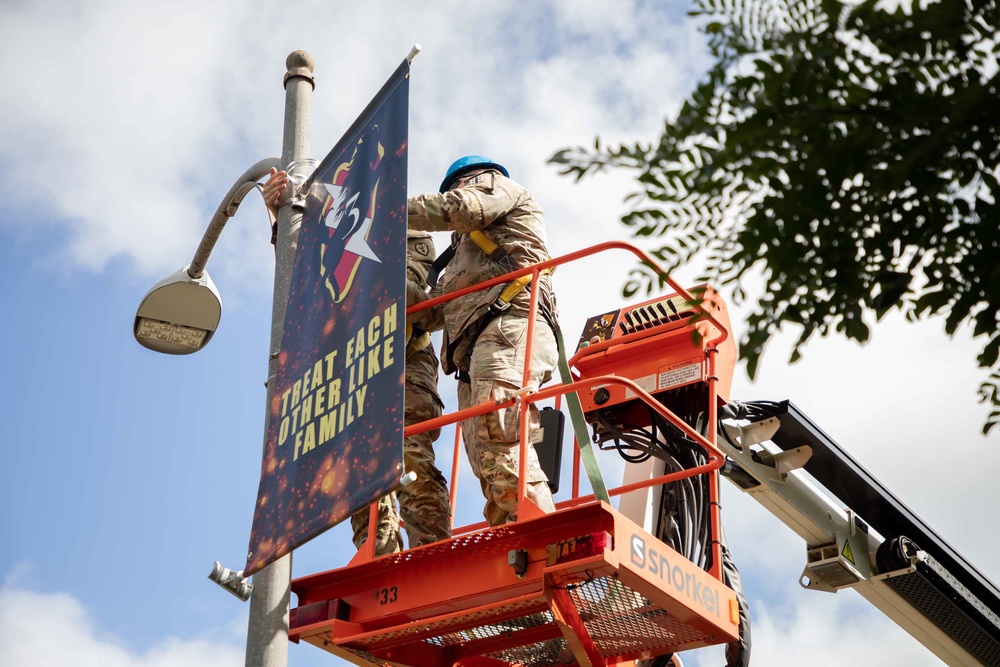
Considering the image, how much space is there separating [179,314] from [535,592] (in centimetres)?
368

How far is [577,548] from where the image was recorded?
6.61 m

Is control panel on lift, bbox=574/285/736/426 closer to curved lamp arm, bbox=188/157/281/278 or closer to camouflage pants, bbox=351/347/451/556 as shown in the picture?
camouflage pants, bbox=351/347/451/556

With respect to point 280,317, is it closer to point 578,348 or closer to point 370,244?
point 370,244

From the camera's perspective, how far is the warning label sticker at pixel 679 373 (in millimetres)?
8859

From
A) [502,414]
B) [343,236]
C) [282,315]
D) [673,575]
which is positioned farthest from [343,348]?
[673,575]

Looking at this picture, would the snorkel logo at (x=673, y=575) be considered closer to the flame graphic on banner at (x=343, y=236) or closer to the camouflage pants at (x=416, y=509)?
the camouflage pants at (x=416, y=509)

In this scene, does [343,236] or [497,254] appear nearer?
[343,236]

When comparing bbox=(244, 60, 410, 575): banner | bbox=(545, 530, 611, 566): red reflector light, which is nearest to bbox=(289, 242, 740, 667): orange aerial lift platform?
bbox=(545, 530, 611, 566): red reflector light

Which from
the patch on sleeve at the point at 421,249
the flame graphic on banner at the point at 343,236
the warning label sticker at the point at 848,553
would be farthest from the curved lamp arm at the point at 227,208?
the warning label sticker at the point at 848,553

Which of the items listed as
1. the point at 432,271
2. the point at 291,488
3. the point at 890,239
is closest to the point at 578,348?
the point at 432,271

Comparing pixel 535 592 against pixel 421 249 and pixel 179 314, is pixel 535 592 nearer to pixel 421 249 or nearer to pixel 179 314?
pixel 421 249

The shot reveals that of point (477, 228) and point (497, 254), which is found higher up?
point (477, 228)

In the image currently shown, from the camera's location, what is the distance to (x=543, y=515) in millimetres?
6754

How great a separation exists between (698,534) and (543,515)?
2316 mm
